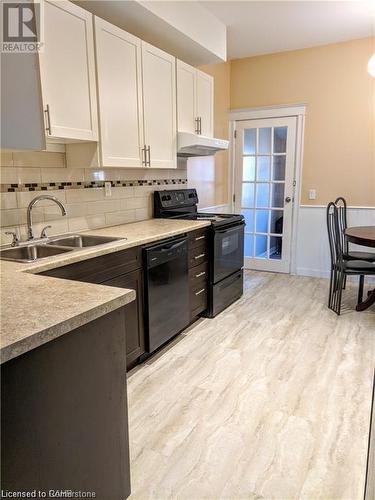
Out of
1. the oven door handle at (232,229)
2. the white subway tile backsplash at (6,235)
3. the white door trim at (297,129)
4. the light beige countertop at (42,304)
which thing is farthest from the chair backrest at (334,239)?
the white subway tile backsplash at (6,235)

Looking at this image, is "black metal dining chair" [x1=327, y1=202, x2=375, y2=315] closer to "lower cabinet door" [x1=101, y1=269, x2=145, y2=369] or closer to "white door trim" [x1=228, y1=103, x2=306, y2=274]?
"white door trim" [x1=228, y1=103, x2=306, y2=274]

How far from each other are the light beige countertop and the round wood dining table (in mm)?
2441

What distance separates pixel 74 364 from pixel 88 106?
177 centimetres

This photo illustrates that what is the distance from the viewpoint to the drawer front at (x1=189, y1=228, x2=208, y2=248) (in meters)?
3.03

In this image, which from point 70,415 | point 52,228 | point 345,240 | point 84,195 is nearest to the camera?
point 70,415

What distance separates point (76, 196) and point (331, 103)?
3.32 meters

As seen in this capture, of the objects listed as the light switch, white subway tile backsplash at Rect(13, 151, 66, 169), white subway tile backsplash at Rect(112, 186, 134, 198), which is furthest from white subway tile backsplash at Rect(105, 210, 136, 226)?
the light switch

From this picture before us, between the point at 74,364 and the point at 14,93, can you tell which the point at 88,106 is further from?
the point at 74,364

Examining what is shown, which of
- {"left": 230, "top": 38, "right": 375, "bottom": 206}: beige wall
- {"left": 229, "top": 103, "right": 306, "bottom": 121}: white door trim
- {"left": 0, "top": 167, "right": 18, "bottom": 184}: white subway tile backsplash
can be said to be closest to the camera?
{"left": 0, "top": 167, "right": 18, "bottom": 184}: white subway tile backsplash

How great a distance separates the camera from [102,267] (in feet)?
6.97

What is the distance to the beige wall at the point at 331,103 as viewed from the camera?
4184mm

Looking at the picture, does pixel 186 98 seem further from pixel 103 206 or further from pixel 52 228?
pixel 52 228

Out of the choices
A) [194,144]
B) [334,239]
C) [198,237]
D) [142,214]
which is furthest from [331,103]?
[142,214]

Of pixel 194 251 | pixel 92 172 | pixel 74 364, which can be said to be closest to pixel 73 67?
pixel 92 172
